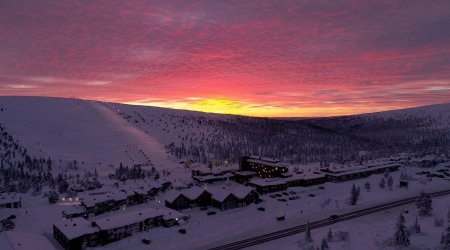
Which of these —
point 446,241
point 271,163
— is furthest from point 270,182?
point 446,241

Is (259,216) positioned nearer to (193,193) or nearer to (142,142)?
(193,193)

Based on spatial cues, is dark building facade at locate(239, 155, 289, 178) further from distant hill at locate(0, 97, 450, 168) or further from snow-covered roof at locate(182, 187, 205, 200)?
snow-covered roof at locate(182, 187, 205, 200)

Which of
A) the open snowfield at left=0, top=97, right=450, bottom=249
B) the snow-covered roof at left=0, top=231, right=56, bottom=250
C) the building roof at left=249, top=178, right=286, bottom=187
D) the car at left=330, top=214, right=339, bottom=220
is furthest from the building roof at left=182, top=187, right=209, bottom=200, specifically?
the snow-covered roof at left=0, top=231, right=56, bottom=250

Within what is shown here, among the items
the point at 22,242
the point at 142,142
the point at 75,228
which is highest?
the point at 142,142

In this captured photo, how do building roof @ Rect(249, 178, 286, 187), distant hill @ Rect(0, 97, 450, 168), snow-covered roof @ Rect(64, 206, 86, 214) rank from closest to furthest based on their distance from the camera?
1. snow-covered roof @ Rect(64, 206, 86, 214)
2. building roof @ Rect(249, 178, 286, 187)
3. distant hill @ Rect(0, 97, 450, 168)

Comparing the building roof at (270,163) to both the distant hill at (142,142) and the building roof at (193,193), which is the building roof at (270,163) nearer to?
the distant hill at (142,142)

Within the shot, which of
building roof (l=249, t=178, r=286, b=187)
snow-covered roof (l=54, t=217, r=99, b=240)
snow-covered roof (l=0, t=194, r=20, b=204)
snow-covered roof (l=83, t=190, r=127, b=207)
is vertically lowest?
snow-covered roof (l=54, t=217, r=99, b=240)

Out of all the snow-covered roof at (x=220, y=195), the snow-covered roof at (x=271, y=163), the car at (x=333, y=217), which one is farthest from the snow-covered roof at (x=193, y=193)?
the snow-covered roof at (x=271, y=163)
